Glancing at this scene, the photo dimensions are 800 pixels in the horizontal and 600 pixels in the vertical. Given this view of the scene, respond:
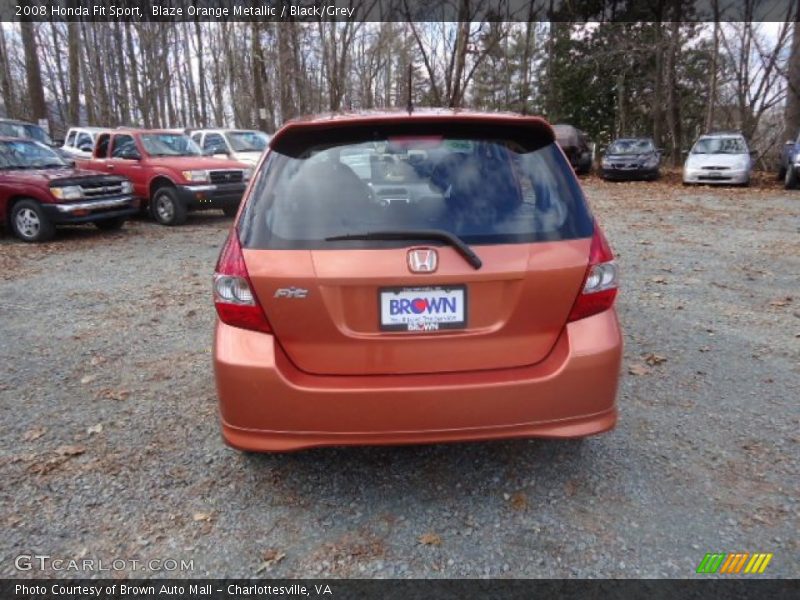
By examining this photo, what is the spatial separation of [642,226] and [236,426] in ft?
32.7

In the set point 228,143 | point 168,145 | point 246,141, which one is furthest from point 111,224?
point 246,141

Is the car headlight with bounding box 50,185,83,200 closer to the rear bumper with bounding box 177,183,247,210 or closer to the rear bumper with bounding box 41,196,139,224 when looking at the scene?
the rear bumper with bounding box 41,196,139,224

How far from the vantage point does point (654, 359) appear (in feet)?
14.5

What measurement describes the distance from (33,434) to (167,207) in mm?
9058

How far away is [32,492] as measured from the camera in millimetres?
2920

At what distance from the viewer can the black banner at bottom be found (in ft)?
7.36

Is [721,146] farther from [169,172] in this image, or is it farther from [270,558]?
[270,558]

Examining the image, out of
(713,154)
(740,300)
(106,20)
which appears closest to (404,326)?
(740,300)

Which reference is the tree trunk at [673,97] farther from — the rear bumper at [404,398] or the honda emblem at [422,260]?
the honda emblem at [422,260]

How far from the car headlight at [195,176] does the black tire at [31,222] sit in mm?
2588

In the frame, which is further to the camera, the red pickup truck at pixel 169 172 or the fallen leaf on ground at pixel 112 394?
the red pickup truck at pixel 169 172

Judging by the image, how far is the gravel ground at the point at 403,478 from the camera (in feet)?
8.13

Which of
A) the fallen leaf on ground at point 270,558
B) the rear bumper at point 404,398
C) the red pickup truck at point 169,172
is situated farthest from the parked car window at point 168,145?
the fallen leaf on ground at point 270,558

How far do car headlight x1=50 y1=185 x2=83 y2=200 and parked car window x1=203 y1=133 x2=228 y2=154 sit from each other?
17.9 feet
